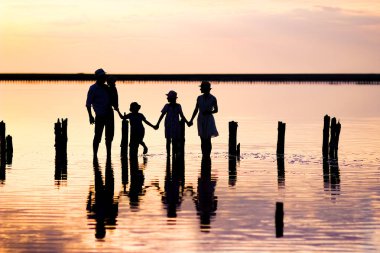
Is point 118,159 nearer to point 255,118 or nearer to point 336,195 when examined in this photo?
point 336,195

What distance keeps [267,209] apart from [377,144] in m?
18.5

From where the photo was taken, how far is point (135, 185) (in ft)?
69.0


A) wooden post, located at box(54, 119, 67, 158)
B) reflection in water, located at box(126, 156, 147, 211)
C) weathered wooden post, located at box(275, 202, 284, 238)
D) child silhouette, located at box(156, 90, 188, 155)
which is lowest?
weathered wooden post, located at box(275, 202, 284, 238)

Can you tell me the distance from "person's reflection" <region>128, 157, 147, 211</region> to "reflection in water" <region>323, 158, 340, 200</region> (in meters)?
3.43

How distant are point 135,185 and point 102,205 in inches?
122

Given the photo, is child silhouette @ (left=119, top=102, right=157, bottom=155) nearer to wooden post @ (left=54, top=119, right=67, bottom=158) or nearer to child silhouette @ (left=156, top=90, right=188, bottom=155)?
child silhouette @ (left=156, top=90, right=188, bottom=155)

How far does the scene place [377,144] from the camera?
35.2 metres

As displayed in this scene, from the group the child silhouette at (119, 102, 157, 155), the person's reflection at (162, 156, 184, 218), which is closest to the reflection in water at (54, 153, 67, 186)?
the child silhouette at (119, 102, 157, 155)

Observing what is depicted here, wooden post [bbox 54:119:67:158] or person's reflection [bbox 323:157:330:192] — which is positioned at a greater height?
wooden post [bbox 54:119:67:158]

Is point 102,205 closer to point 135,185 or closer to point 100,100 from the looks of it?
point 135,185

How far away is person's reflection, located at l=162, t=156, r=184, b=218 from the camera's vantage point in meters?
17.8

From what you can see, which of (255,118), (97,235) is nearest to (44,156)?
(97,235)

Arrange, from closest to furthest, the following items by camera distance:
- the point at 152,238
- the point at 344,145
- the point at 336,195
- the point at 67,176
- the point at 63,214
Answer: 1. the point at 152,238
2. the point at 63,214
3. the point at 336,195
4. the point at 67,176
5. the point at 344,145

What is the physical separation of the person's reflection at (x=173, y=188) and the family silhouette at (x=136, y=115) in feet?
4.70
